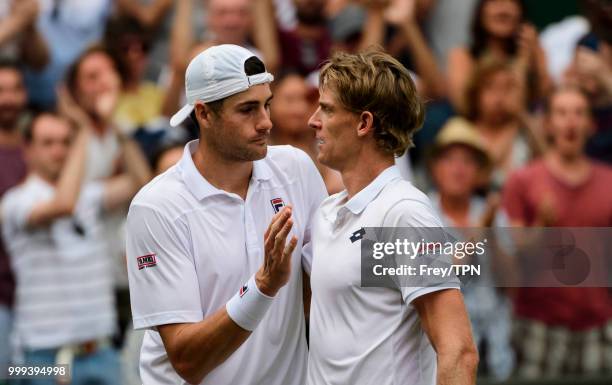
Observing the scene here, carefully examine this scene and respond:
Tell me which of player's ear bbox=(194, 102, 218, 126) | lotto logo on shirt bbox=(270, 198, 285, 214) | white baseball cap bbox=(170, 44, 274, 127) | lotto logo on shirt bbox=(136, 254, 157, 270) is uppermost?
white baseball cap bbox=(170, 44, 274, 127)

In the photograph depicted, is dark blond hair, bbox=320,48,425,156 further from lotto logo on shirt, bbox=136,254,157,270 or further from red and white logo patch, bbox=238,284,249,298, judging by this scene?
lotto logo on shirt, bbox=136,254,157,270

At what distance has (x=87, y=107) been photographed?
8016mm

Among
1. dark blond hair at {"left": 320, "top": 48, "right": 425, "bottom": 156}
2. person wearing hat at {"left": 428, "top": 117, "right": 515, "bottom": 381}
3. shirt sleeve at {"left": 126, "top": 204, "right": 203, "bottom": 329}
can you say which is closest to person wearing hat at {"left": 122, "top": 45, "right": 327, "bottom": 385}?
shirt sleeve at {"left": 126, "top": 204, "right": 203, "bottom": 329}

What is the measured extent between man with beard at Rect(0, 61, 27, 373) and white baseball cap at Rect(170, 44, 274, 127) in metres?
3.26

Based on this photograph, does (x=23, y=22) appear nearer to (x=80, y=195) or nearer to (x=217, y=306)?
(x=80, y=195)

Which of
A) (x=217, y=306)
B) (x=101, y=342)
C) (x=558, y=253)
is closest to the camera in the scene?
(x=217, y=306)

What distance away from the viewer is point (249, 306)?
4203 millimetres

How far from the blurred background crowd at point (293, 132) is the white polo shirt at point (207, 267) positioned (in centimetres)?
256

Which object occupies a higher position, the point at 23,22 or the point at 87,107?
the point at 23,22

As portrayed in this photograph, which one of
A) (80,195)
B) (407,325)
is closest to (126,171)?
(80,195)

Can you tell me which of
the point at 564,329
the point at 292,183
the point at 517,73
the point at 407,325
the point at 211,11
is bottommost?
the point at 564,329

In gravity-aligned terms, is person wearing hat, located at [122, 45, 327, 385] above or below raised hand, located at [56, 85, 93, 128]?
below

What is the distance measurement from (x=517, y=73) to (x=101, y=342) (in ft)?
11.0

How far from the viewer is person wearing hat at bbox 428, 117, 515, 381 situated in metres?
7.45
